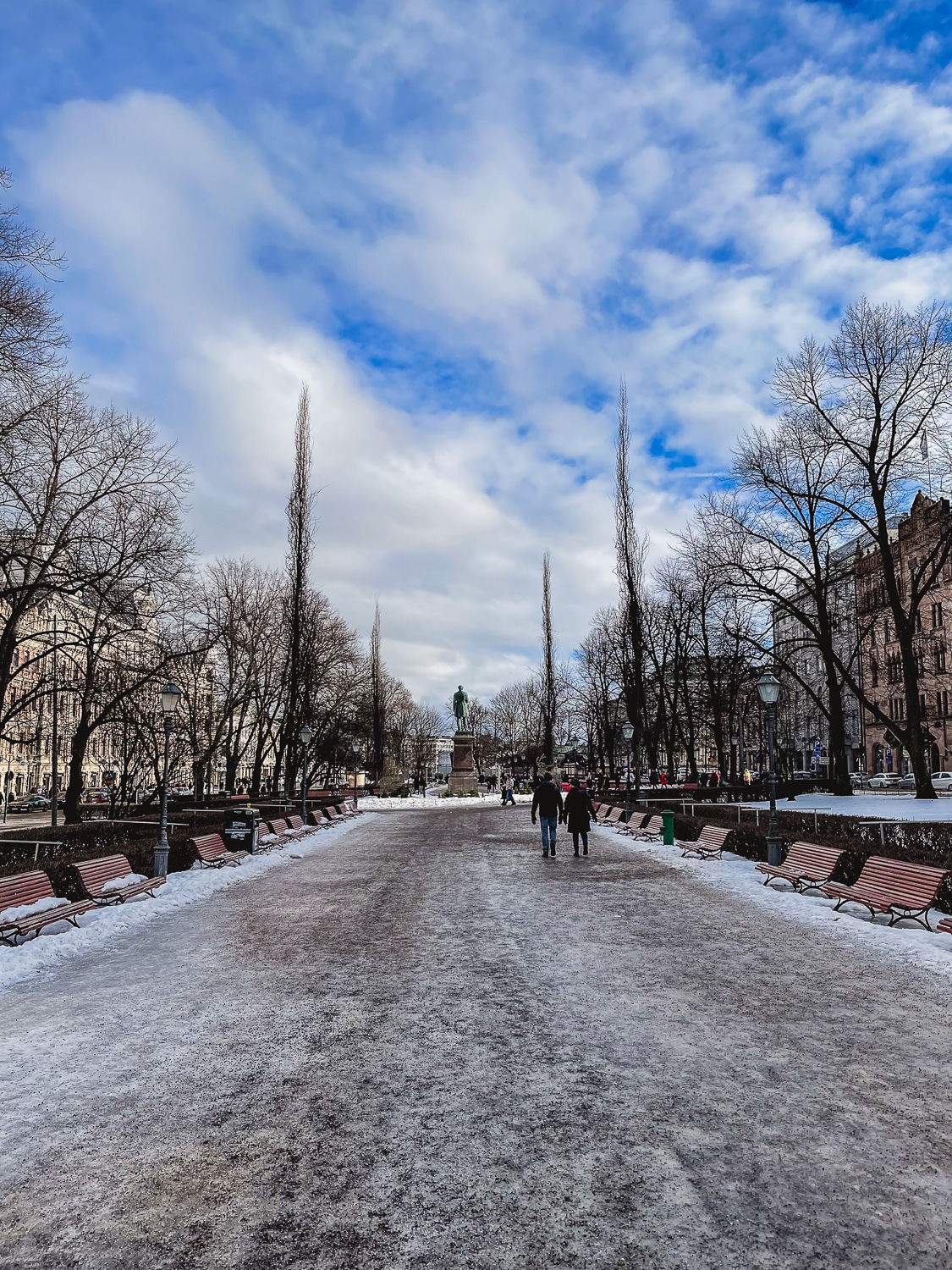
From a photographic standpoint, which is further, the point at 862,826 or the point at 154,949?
the point at 862,826

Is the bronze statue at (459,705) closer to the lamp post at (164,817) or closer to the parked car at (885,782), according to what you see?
the parked car at (885,782)

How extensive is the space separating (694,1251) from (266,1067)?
3.11 m

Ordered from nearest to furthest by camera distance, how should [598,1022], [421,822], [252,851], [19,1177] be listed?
[19,1177] → [598,1022] → [252,851] → [421,822]

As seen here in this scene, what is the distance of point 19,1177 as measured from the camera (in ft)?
13.5

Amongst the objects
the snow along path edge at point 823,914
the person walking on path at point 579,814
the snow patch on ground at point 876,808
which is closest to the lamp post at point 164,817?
the person walking on path at point 579,814

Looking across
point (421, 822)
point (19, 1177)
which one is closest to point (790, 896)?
point (19, 1177)

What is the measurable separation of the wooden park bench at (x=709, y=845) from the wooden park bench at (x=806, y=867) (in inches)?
118

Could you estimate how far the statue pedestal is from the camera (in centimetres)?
5656

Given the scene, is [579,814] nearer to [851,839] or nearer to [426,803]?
[851,839]

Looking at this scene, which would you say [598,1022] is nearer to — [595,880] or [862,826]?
[595,880]

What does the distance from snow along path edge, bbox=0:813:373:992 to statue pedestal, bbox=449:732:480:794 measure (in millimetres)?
37624

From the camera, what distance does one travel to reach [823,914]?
36.2ft

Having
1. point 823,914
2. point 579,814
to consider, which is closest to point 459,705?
point 579,814

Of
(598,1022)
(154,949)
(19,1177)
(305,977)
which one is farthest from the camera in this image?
(154,949)
